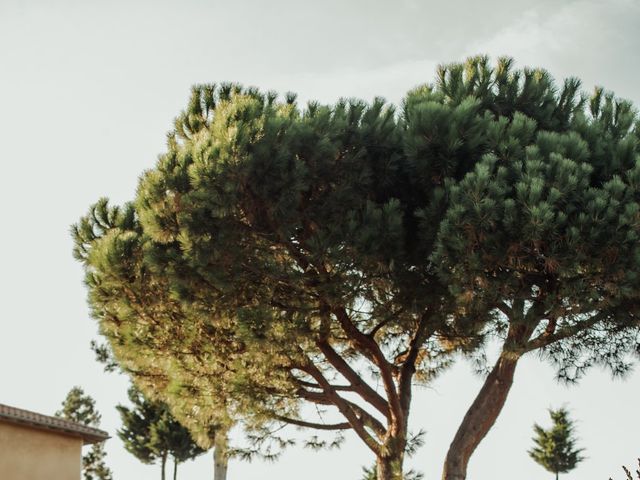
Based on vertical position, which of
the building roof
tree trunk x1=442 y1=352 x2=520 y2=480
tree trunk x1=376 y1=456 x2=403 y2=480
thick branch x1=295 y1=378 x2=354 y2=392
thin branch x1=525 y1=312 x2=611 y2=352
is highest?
thin branch x1=525 y1=312 x2=611 y2=352

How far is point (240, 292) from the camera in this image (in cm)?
1098

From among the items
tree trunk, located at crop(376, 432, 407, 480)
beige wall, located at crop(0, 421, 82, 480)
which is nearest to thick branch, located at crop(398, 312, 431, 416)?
tree trunk, located at crop(376, 432, 407, 480)

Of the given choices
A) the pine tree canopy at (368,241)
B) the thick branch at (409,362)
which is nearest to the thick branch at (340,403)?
the pine tree canopy at (368,241)

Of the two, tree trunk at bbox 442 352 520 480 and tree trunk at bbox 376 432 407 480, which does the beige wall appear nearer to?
tree trunk at bbox 376 432 407 480

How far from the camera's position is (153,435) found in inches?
1044

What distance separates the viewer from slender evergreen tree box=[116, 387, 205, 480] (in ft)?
86.8

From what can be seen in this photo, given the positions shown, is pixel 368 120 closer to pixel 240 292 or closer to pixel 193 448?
pixel 240 292

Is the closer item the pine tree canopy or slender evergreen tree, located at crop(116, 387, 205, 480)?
the pine tree canopy

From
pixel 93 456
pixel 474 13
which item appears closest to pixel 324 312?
pixel 474 13

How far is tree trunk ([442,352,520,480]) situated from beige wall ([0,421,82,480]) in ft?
22.0

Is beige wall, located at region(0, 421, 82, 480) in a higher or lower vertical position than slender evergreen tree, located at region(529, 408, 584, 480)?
lower

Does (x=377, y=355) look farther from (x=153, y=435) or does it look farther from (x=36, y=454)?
(x=153, y=435)

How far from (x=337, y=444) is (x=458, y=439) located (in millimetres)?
3236

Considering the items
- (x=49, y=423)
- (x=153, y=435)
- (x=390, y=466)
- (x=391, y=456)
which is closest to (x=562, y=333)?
(x=391, y=456)
